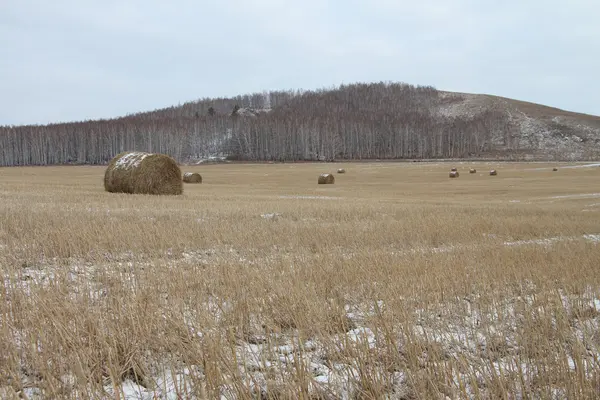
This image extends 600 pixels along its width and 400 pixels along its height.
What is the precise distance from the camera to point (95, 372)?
3.47 metres

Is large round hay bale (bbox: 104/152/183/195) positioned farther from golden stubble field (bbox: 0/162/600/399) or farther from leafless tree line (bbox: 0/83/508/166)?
leafless tree line (bbox: 0/83/508/166)

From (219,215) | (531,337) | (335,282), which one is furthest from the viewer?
(219,215)

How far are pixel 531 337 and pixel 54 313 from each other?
15.1 ft

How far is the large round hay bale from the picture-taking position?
2511 cm

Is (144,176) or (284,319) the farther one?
(144,176)

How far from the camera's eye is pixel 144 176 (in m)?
25.2

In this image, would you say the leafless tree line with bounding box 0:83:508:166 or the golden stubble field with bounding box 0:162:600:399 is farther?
the leafless tree line with bounding box 0:83:508:166

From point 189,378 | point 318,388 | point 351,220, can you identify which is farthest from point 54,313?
point 351,220

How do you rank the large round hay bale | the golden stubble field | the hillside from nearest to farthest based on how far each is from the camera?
the golden stubble field → the large round hay bale → the hillside

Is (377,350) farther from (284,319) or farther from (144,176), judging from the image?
(144,176)

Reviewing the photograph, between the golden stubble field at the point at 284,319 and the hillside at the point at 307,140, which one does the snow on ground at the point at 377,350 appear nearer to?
the golden stubble field at the point at 284,319

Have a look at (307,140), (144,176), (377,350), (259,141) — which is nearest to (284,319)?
(377,350)

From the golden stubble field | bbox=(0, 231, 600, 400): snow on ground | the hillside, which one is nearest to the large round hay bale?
the golden stubble field

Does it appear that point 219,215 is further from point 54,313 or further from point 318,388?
point 318,388
